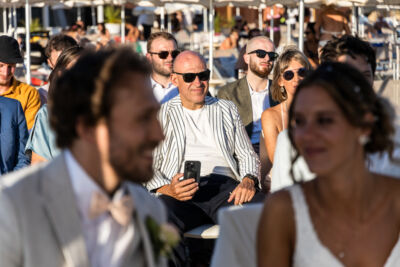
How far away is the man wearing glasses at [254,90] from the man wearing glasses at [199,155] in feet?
3.04

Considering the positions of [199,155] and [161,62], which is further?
[161,62]

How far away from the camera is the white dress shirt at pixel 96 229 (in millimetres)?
2404

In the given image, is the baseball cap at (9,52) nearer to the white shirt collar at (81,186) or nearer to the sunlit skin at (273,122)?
the sunlit skin at (273,122)

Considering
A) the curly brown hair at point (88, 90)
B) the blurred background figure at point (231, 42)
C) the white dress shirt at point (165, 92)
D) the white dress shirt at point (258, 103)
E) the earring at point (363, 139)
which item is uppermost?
the curly brown hair at point (88, 90)

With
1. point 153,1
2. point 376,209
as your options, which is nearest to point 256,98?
point 376,209

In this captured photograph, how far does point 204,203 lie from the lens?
227 inches

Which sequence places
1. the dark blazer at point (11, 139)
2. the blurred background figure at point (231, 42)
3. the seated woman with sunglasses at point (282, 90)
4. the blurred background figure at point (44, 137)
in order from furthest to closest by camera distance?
the blurred background figure at point (231, 42)
the seated woman with sunglasses at point (282, 90)
the dark blazer at point (11, 139)
the blurred background figure at point (44, 137)

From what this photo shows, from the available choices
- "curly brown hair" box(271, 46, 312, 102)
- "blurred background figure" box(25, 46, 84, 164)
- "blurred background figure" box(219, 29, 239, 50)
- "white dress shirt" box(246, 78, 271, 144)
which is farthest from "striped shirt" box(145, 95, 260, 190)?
"blurred background figure" box(219, 29, 239, 50)

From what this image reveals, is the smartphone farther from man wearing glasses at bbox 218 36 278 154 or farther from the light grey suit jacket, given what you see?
the light grey suit jacket

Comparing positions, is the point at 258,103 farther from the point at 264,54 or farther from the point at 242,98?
the point at 264,54

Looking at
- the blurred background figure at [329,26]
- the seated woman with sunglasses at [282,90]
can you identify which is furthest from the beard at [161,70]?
the blurred background figure at [329,26]

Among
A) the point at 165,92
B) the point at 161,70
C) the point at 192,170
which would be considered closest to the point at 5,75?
the point at 165,92

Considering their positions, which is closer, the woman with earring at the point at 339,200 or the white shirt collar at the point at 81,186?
the white shirt collar at the point at 81,186

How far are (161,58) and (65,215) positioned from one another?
6.02 metres
